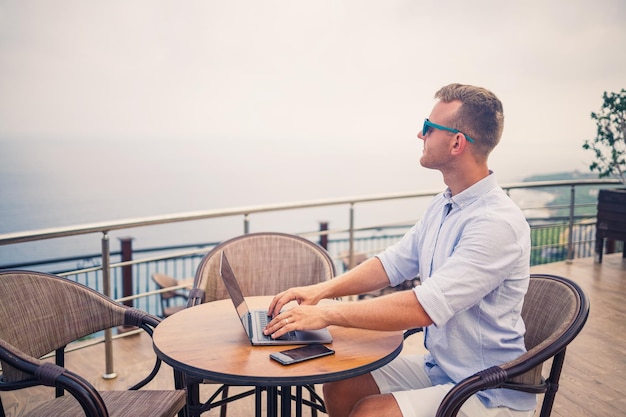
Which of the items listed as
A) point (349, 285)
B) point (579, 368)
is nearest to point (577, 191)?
point (579, 368)

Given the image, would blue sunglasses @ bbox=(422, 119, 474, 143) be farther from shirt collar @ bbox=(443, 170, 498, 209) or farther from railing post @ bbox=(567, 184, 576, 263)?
railing post @ bbox=(567, 184, 576, 263)

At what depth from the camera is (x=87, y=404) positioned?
139 centimetres

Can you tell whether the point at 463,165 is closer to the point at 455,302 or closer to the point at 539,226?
the point at 455,302

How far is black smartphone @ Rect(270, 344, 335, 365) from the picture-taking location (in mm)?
1384

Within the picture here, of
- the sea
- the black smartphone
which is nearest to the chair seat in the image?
the black smartphone

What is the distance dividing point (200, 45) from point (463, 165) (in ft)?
19.6

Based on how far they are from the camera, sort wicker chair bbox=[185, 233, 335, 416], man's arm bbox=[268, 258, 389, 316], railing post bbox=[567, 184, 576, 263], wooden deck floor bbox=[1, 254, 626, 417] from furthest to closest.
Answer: railing post bbox=[567, 184, 576, 263]
wooden deck floor bbox=[1, 254, 626, 417]
wicker chair bbox=[185, 233, 335, 416]
man's arm bbox=[268, 258, 389, 316]

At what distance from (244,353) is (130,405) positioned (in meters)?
0.53

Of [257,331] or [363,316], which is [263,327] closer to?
[257,331]

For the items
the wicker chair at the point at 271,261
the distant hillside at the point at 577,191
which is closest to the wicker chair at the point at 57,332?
the wicker chair at the point at 271,261

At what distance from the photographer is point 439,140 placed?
1.63 metres

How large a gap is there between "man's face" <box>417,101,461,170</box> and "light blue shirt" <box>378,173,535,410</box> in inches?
4.8

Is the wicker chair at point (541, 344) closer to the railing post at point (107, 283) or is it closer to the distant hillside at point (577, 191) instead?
the railing post at point (107, 283)

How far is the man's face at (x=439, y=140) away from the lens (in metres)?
1.62
